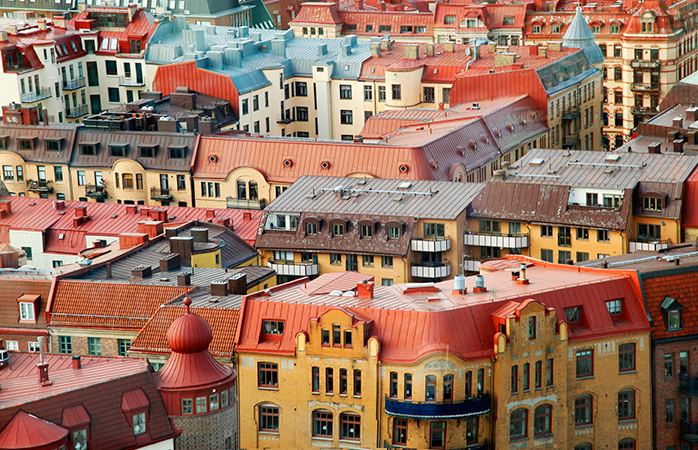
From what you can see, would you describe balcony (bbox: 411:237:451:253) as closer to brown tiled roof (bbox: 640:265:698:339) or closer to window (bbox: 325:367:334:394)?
brown tiled roof (bbox: 640:265:698:339)

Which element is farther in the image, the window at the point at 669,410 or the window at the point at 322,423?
the window at the point at 669,410

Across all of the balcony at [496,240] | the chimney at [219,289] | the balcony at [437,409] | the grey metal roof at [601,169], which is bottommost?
the balcony at [437,409]

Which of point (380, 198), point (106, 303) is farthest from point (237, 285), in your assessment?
point (380, 198)

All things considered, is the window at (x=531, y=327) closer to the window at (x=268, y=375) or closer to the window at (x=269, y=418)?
the window at (x=268, y=375)

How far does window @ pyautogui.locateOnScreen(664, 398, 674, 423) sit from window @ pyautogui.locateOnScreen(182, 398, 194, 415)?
43.2 meters

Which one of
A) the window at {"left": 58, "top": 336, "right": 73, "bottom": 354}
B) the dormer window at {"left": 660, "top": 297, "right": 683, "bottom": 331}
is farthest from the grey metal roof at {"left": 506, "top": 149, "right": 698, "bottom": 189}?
the window at {"left": 58, "top": 336, "right": 73, "bottom": 354}

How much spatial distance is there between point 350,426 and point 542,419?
16449mm

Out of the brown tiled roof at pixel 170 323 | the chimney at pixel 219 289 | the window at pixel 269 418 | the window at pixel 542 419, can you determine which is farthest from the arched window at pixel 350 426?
the chimney at pixel 219 289

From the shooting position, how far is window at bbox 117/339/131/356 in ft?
476

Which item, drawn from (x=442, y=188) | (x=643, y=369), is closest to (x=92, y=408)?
(x=643, y=369)

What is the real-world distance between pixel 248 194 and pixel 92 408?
82.4 m

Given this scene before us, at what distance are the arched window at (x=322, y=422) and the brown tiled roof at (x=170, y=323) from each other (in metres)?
9.10

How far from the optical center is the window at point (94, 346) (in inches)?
5748

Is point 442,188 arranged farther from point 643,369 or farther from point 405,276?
point 643,369
